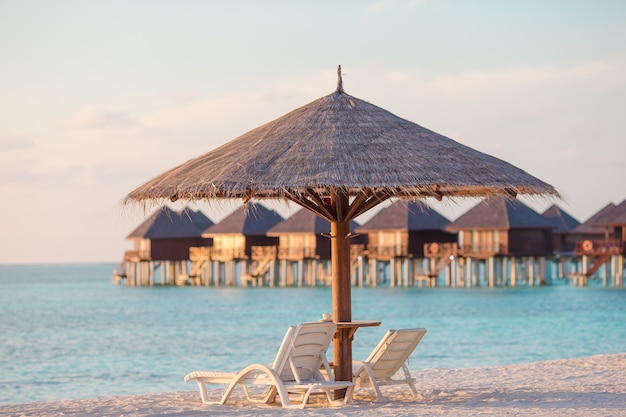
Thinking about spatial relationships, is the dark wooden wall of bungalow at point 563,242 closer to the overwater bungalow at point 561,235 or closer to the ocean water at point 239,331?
the overwater bungalow at point 561,235

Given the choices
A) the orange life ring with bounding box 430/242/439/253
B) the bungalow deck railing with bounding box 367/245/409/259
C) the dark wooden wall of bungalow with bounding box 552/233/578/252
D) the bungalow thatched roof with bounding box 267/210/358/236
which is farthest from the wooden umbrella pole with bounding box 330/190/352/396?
the dark wooden wall of bungalow with bounding box 552/233/578/252

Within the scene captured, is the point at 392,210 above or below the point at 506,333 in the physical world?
above

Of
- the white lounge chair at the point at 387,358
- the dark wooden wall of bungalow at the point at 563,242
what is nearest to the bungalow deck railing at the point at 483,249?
the dark wooden wall of bungalow at the point at 563,242

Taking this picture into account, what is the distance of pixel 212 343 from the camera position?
25.5 meters

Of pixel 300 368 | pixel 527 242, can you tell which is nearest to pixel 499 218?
pixel 527 242

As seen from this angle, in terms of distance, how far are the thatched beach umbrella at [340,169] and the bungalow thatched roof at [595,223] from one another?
37.8 meters

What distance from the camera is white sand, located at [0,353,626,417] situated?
27.8ft

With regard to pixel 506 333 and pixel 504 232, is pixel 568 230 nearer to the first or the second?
pixel 504 232

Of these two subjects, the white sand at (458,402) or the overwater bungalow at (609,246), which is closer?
the white sand at (458,402)

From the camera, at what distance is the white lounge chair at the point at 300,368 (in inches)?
330

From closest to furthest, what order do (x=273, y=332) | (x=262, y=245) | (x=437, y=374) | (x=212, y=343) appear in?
1. (x=437, y=374)
2. (x=212, y=343)
3. (x=273, y=332)
4. (x=262, y=245)

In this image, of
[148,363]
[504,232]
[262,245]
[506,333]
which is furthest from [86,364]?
[262,245]

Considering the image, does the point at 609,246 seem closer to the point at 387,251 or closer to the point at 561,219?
the point at 561,219

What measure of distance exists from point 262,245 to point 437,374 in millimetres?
44677
